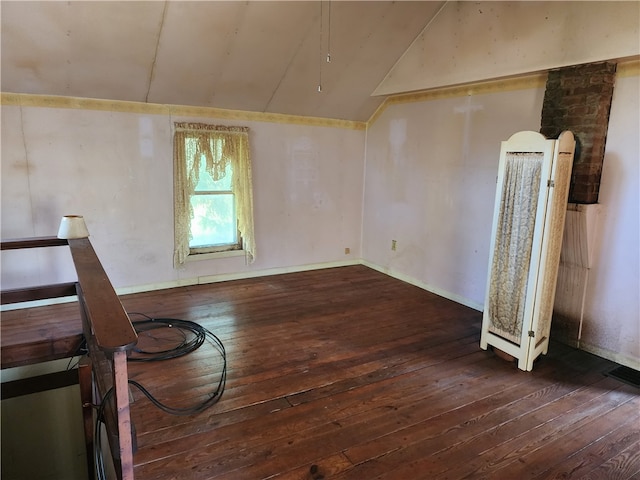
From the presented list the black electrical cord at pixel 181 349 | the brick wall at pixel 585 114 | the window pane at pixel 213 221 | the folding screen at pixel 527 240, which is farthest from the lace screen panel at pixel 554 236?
the window pane at pixel 213 221

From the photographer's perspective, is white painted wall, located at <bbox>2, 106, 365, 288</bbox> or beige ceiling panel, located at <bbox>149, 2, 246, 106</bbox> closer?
beige ceiling panel, located at <bbox>149, 2, 246, 106</bbox>

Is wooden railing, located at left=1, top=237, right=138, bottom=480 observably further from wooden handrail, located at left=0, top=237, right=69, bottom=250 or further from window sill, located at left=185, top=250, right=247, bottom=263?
window sill, located at left=185, top=250, right=247, bottom=263

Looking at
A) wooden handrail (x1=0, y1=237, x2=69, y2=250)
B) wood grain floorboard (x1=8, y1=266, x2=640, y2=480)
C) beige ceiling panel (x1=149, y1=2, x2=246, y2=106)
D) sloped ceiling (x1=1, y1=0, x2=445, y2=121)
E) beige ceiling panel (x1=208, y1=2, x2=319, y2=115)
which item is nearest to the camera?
wood grain floorboard (x1=8, y1=266, x2=640, y2=480)

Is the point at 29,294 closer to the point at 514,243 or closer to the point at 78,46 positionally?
the point at 78,46

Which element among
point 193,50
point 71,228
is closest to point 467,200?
point 193,50

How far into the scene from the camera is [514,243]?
2.98 meters

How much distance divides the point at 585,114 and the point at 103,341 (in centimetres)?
347

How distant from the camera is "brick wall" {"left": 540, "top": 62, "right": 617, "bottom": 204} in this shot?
2938 millimetres

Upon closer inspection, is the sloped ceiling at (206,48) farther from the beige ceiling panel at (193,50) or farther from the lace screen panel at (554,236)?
the lace screen panel at (554,236)

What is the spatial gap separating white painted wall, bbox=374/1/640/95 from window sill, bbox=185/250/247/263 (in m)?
2.72

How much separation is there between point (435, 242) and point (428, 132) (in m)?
1.28

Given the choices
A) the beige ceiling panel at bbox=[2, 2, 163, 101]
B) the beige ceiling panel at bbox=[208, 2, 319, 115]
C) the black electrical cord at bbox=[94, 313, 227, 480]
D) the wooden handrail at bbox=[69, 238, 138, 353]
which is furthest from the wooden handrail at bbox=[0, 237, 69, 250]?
the beige ceiling panel at bbox=[208, 2, 319, 115]

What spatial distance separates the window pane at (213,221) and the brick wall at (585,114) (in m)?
3.53

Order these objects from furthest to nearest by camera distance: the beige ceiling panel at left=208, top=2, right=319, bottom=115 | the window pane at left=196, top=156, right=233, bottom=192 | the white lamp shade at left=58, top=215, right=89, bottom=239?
the window pane at left=196, top=156, right=233, bottom=192, the beige ceiling panel at left=208, top=2, right=319, bottom=115, the white lamp shade at left=58, top=215, right=89, bottom=239
